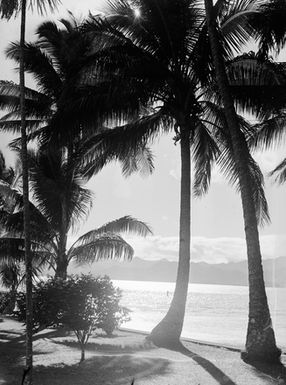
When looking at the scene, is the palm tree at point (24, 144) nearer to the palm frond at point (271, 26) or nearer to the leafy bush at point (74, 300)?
the leafy bush at point (74, 300)

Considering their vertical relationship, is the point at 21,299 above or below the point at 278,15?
below

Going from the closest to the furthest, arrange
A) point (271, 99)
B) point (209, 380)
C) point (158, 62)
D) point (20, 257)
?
1. point (209, 380)
2. point (271, 99)
3. point (158, 62)
4. point (20, 257)

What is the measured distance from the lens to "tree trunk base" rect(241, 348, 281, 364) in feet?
33.3

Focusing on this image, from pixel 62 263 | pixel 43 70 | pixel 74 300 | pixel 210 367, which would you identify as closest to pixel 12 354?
pixel 74 300

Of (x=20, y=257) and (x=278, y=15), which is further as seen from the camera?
(x=20, y=257)

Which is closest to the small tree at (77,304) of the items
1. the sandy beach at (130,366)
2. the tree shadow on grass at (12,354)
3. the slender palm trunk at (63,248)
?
the sandy beach at (130,366)

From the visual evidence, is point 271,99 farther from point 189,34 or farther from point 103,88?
point 103,88

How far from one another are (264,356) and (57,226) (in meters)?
11.9

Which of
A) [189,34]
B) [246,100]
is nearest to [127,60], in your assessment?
[189,34]

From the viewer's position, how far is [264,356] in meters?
10.2

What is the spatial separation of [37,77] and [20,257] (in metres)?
8.03

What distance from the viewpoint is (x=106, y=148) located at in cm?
1605

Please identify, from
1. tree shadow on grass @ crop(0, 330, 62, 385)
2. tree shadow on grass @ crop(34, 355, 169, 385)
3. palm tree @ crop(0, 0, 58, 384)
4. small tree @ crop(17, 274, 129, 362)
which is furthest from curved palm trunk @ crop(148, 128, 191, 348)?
palm tree @ crop(0, 0, 58, 384)

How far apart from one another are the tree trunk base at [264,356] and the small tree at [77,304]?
3267mm
